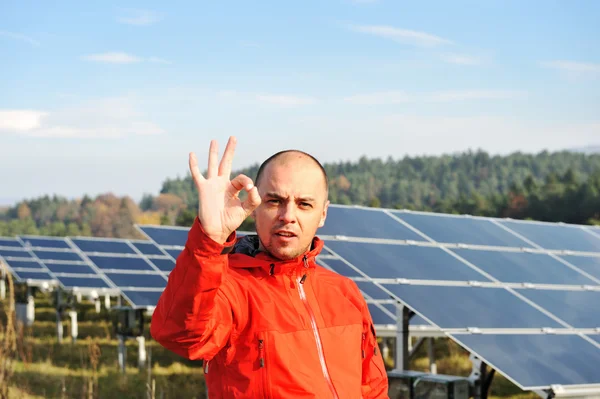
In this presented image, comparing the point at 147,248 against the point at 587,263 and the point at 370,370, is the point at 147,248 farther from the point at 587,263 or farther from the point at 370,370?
the point at 370,370

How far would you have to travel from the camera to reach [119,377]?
54.4ft

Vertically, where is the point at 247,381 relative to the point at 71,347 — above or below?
above

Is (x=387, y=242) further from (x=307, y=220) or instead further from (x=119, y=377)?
(x=119, y=377)

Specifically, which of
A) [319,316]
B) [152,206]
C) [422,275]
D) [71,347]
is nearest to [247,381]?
[319,316]

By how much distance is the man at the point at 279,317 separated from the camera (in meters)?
3.29

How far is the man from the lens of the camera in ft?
10.8

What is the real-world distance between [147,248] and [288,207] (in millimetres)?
19964

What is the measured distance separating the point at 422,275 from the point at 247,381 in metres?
5.87

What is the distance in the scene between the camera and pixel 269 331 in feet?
11.1

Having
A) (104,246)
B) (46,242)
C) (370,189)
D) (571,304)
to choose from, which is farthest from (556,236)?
(370,189)

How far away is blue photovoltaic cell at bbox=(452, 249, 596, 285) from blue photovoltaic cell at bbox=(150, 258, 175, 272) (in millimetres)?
9598

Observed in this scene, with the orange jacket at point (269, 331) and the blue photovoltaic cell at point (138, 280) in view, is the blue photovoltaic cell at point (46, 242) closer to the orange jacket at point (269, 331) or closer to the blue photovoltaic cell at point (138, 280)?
the blue photovoltaic cell at point (138, 280)

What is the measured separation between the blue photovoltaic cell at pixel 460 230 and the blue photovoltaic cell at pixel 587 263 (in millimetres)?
572

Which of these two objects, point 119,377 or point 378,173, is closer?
point 119,377
